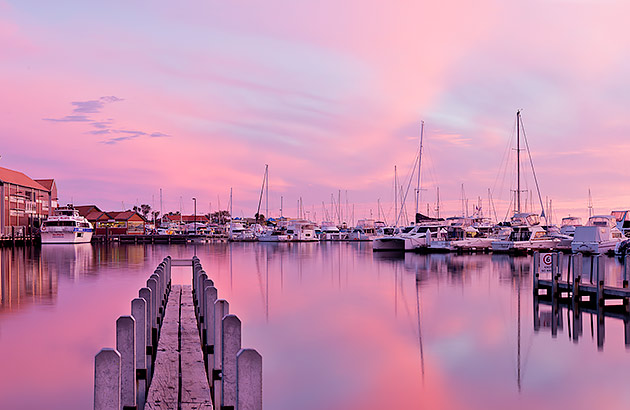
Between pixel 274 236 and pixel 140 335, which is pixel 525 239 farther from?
pixel 274 236

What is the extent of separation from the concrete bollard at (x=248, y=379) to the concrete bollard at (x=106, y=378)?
1.29 metres

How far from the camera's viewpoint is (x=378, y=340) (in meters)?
21.8

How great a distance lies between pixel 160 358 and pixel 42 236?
115364mm

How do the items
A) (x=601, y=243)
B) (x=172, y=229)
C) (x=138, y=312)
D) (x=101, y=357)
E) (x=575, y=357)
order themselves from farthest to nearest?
(x=172, y=229) < (x=601, y=243) < (x=575, y=357) < (x=138, y=312) < (x=101, y=357)

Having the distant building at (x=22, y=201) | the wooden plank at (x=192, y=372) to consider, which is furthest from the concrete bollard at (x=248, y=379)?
the distant building at (x=22, y=201)

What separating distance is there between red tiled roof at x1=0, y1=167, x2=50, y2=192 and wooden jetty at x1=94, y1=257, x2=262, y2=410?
111 metres

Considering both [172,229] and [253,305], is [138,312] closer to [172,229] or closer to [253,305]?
[253,305]

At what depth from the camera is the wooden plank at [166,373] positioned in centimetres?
964

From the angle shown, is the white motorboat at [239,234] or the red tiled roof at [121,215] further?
the red tiled roof at [121,215]

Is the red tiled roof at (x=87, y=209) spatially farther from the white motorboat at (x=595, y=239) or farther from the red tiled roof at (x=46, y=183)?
the white motorboat at (x=595, y=239)

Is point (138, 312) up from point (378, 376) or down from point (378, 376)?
up

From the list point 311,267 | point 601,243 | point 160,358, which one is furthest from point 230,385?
point 601,243

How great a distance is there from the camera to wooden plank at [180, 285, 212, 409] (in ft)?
31.5

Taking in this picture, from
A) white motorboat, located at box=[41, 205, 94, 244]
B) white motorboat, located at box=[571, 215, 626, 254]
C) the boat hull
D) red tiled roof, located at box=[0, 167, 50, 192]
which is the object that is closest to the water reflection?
white motorboat, located at box=[571, 215, 626, 254]
